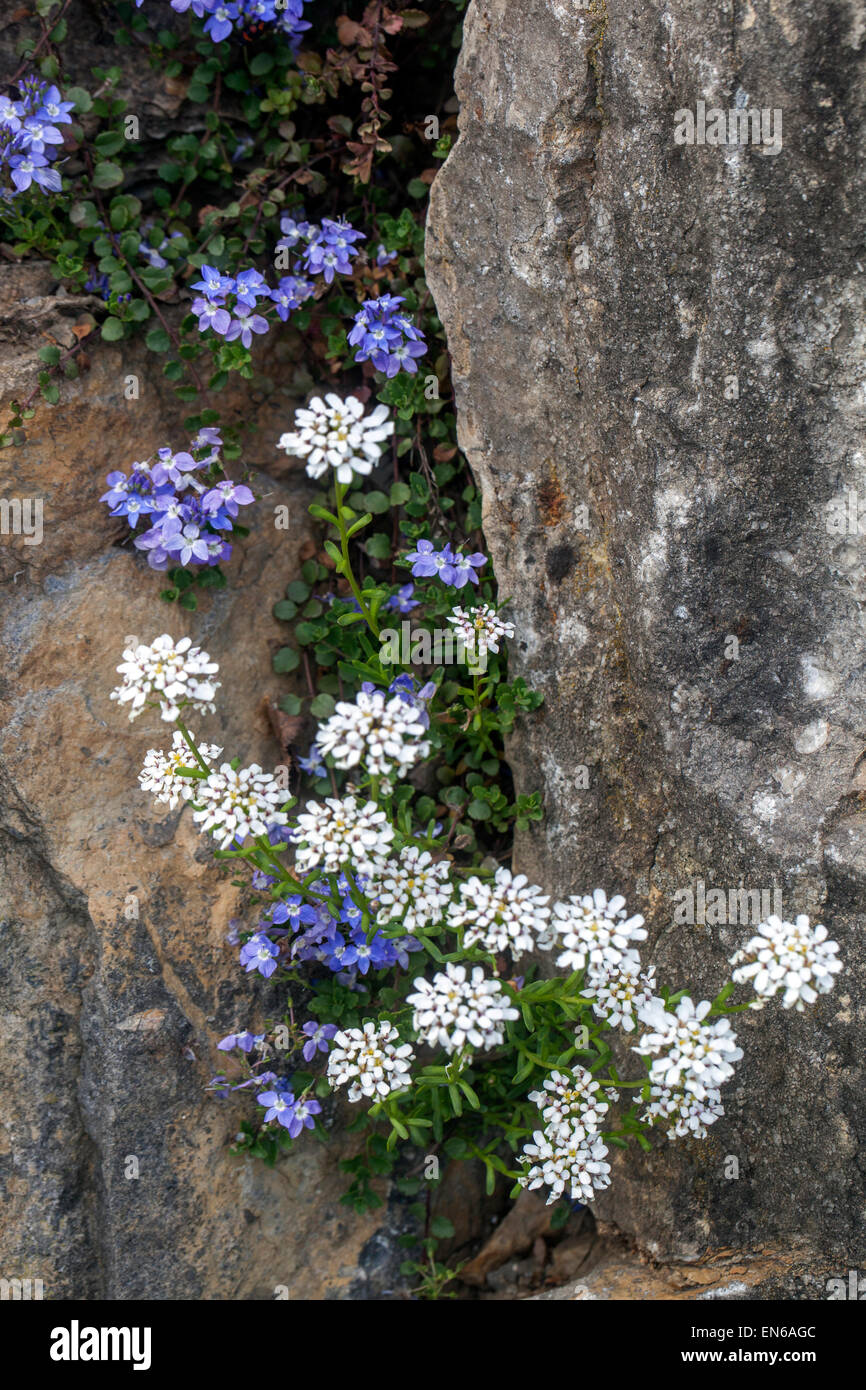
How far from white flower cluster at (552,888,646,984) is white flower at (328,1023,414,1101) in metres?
0.63

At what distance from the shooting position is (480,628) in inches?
159

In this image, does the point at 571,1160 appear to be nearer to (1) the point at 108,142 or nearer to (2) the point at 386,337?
(2) the point at 386,337

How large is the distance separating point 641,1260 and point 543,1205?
70 centimetres

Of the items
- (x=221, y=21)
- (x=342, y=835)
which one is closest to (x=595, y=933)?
(x=342, y=835)

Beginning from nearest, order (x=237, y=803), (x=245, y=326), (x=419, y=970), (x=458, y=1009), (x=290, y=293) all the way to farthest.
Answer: (x=458, y=1009), (x=237, y=803), (x=419, y=970), (x=245, y=326), (x=290, y=293)

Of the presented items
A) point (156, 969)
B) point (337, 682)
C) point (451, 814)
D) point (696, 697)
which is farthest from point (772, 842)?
point (156, 969)

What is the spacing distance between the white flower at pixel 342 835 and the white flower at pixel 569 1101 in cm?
106

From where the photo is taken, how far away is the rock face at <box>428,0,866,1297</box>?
3.48m

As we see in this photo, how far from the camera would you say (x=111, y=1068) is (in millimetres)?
4156

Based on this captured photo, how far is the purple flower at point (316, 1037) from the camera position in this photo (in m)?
4.10

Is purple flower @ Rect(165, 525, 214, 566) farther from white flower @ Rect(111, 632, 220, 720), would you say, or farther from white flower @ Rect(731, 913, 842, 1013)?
white flower @ Rect(731, 913, 842, 1013)

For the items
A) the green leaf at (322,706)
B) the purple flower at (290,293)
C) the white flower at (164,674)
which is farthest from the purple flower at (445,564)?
the purple flower at (290,293)

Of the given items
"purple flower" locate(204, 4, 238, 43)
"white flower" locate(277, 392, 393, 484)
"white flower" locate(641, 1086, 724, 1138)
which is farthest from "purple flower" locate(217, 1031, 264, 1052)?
"purple flower" locate(204, 4, 238, 43)

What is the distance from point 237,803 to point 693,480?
1870 millimetres
